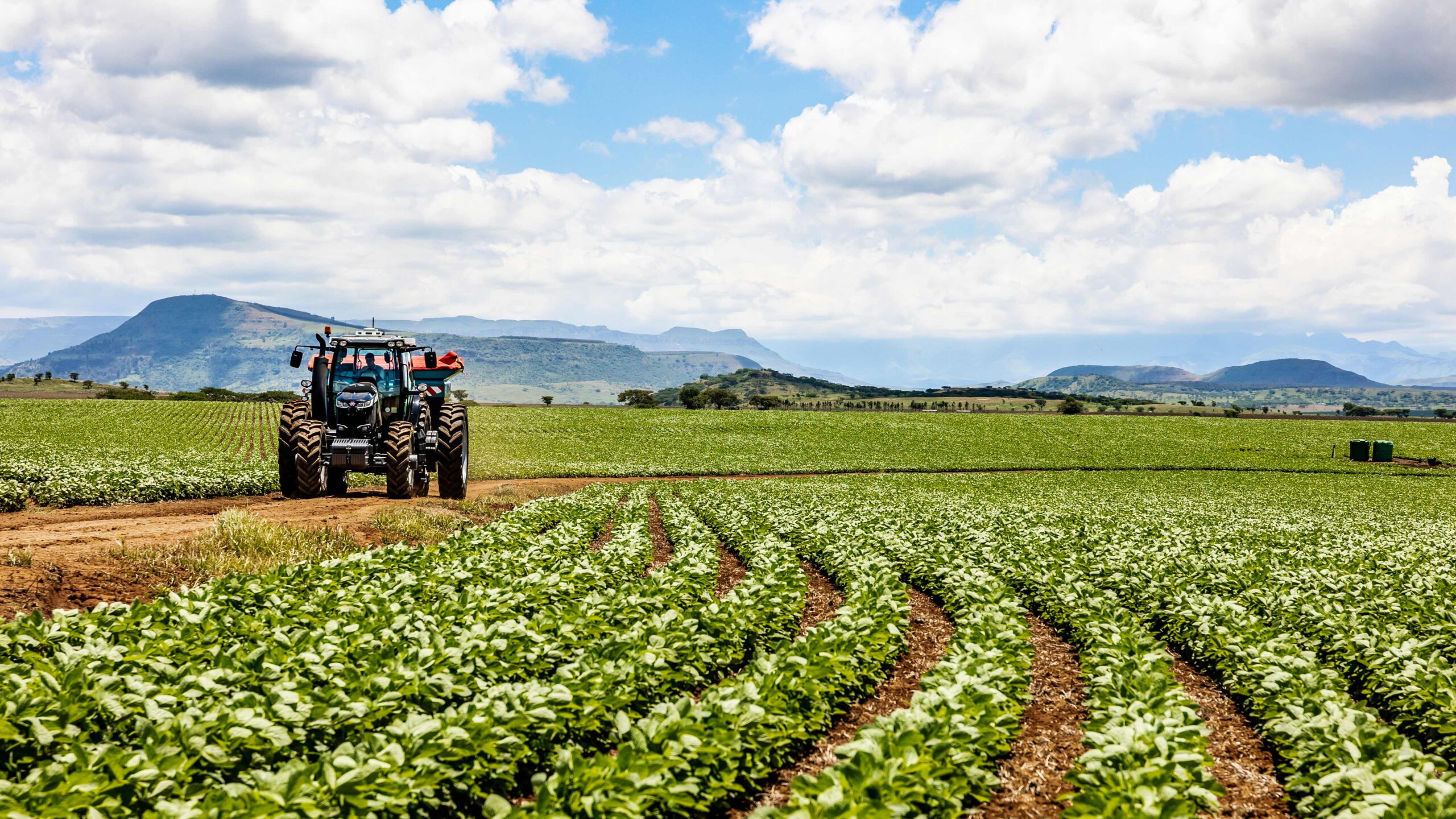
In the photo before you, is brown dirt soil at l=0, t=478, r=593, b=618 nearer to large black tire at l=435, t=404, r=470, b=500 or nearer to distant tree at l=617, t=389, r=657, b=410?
large black tire at l=435, t=404, r=470, b=500

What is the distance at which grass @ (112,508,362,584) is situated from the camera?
12.6 meters

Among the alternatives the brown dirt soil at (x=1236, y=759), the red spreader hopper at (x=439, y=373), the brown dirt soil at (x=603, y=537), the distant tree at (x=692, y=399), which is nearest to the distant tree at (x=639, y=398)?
the distant tree at (x=692, y=399)

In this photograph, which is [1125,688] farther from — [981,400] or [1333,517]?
[981,400]

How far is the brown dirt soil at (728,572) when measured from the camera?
48.0ft

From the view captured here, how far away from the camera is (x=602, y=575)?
12031 millimetres

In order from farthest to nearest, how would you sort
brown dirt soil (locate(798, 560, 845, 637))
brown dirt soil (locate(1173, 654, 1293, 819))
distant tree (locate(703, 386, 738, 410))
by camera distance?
distant tree (locate(703, 386, 738, 410)) < brown dirt soil (locate(798, 560, 845, 637)) < brown dirt soil (locate(1173, 654, 1293, 819))

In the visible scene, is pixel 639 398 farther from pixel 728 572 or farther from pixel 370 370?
pixel 728 572

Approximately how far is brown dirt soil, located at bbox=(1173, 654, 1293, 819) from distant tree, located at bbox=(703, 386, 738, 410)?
113 m

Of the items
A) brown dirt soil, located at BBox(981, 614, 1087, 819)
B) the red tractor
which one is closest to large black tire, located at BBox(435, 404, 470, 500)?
the red tractor

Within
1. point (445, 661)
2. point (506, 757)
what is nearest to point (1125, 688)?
point (506, 757)

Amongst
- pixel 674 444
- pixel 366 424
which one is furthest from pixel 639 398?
pixel 366 424

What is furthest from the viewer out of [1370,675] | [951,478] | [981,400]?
[981,400]

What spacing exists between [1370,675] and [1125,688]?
151 inches

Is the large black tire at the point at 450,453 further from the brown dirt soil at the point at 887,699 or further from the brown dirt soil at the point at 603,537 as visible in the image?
the brown dirt soil at the point at 887,699
